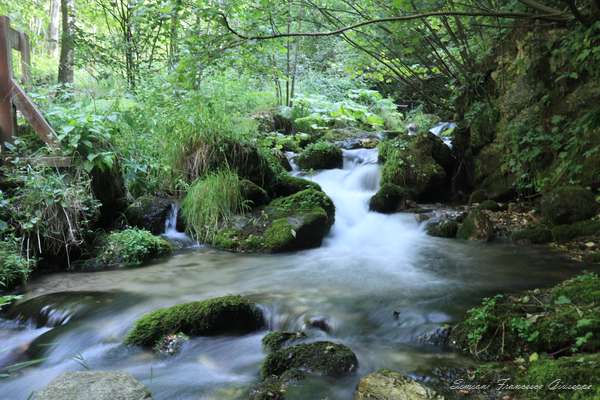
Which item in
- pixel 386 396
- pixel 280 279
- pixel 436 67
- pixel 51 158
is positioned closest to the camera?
pixel 386 396

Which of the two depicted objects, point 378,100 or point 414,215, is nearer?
point 414,215

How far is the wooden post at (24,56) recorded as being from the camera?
666cm

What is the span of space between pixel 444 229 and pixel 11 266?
20.1 feet

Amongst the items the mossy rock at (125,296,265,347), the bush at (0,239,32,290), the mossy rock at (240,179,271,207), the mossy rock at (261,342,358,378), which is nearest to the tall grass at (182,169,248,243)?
the mossy rock at (240,179,271,207)

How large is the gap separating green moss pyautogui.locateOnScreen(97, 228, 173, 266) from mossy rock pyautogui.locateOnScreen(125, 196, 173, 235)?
402 mm

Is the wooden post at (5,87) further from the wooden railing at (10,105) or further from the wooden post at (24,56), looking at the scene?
the wooden post at (24,56)

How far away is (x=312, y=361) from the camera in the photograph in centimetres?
313

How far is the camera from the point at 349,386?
300cm

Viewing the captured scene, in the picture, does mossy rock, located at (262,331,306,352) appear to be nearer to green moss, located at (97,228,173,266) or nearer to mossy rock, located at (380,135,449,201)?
green moss, located at (97,228,173,266)

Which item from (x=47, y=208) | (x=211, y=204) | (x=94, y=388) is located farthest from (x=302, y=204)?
(x=94, y=388)

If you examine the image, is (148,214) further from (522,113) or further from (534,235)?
(522,113)

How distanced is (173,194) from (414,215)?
4.40m

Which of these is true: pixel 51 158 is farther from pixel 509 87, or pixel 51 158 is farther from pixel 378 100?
pixel 378 100

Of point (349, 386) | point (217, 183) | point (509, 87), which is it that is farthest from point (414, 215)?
point (349, 386)
